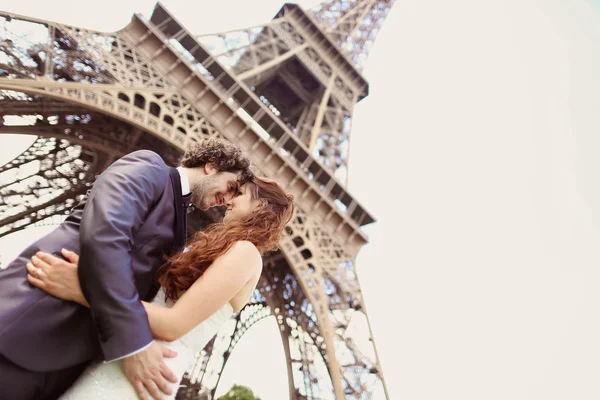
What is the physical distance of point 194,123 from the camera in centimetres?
862

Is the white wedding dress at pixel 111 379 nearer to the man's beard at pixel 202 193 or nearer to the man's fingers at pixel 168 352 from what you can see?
the man's fingers at pixel 168 352

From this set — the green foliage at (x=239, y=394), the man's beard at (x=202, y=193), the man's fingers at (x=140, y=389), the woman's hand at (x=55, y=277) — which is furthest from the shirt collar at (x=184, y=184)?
the green foliage at (x=239, y=394)

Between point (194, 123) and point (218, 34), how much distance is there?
13.0ft

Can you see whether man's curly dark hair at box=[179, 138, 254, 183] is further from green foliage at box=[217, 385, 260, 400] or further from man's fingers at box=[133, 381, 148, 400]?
green foliage at box=[217, 385, 260, 400]

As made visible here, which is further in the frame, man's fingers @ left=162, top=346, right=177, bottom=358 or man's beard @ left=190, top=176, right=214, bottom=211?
man's beard @ left=190, top=176, right=214, bottom=211

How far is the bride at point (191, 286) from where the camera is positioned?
1164mm

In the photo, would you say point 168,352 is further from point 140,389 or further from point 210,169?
point 210,169

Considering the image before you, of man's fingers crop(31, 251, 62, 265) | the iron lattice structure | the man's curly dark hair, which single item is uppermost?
the iron lattice structure

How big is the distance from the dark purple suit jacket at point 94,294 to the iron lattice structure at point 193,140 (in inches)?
231

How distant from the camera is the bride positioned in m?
1.16

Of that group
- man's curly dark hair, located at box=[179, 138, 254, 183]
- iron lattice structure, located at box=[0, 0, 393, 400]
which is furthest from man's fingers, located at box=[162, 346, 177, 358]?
iron lattice structure, located at box=[0, 0, 393, 400]

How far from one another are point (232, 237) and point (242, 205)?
218mm

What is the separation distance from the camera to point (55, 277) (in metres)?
1.14

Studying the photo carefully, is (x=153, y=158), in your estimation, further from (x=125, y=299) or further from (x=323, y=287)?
(x=323, y=287)
